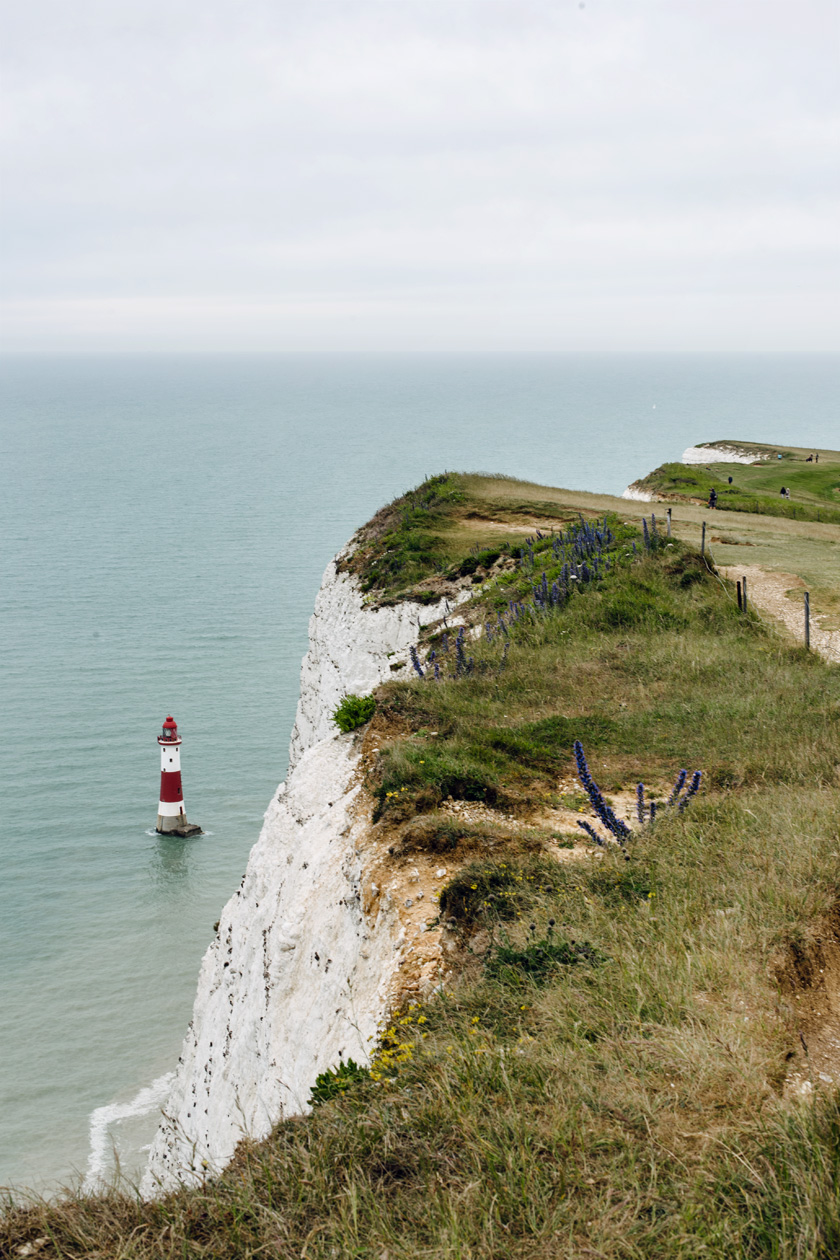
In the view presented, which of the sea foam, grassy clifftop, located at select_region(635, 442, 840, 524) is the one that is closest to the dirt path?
grassy clifftop, located at select_region(635, 442, 840, 524)

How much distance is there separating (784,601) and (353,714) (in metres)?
11.1

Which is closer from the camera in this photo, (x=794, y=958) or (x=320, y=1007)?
(x=794, y=958)

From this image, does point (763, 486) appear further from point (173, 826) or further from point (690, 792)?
point (690, 792)

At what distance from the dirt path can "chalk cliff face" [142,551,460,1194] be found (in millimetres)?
8955

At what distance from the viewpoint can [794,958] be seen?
6629 millimetres

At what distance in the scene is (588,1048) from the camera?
5594 millimetres

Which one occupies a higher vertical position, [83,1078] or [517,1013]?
[517,1013]

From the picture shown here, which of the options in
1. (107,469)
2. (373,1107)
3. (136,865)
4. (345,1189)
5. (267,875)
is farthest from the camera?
(107,469)

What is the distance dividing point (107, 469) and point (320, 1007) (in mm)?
151896

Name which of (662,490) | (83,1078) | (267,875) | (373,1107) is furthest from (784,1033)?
(662,490)

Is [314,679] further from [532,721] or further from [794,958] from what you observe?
[794,958]

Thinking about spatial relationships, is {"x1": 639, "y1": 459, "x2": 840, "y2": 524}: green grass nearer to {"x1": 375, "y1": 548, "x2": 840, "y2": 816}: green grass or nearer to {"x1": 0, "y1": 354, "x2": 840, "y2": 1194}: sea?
{"x1": 375, "y1": 548, "x2": 840, "y2": 816}: green grass

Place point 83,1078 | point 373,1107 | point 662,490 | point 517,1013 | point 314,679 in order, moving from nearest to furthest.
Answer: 1. point 373,1107
2. point 517,1013
3. point 83,1078
4. point 314,679
5. point 662,490

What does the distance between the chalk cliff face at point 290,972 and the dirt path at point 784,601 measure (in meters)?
8.96
